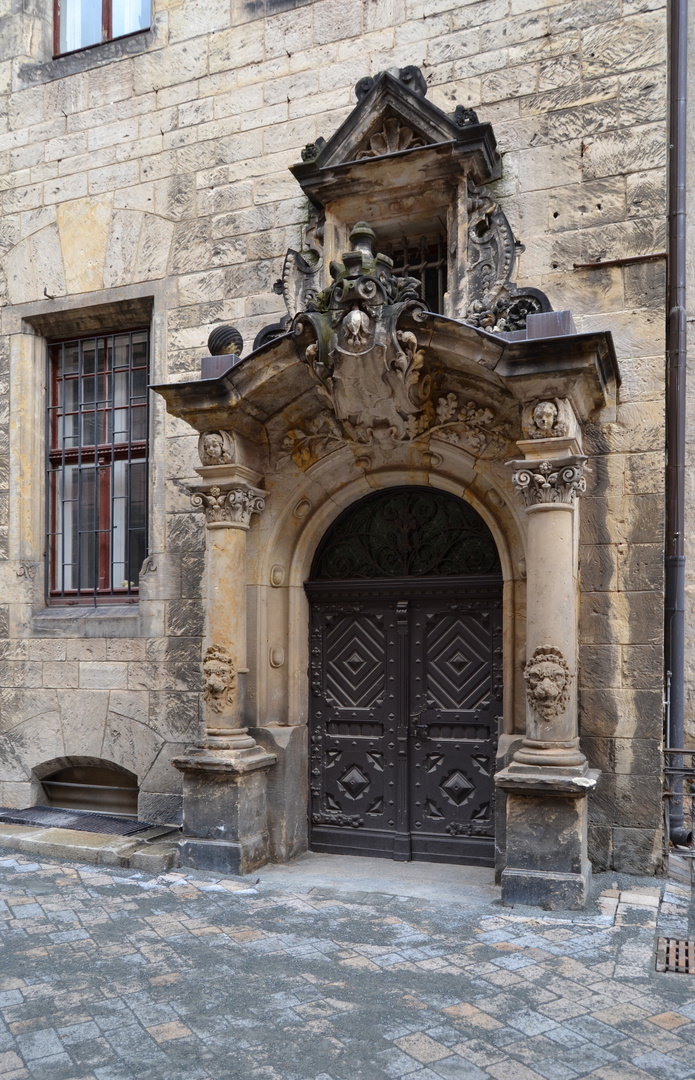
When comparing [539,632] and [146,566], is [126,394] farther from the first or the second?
[539,632]

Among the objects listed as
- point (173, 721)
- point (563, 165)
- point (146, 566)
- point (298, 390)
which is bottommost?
point (173, 721)

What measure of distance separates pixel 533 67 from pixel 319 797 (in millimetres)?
5284

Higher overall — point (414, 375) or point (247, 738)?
point (414, 375)

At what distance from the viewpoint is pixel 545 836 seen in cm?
504

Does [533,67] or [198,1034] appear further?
[533,67]

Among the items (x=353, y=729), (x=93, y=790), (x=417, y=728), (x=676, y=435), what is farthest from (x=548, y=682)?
(x=93, y=790)

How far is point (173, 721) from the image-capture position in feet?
23.0

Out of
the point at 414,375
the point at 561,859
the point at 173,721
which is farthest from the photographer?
the point at 173,721

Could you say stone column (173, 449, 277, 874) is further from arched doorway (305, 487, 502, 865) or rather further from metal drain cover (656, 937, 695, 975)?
metal drain cover (656, 937, 695, 975)

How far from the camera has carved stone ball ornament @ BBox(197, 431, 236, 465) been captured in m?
6.05

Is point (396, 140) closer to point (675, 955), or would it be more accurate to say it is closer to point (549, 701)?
point (549, 701)

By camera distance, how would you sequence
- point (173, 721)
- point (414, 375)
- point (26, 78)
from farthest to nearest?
1. point (26, 78)
2. point (173, 721)
3. point (414, 375)

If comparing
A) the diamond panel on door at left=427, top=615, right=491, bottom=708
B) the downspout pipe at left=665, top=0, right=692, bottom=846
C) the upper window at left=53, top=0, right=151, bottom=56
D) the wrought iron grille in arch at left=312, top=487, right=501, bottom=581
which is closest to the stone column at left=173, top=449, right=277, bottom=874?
the wrought iron grille in arch at left=312, top=487, right=501, bottom=581

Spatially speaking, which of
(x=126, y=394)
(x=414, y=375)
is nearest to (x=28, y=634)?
(x=126, y=394)
